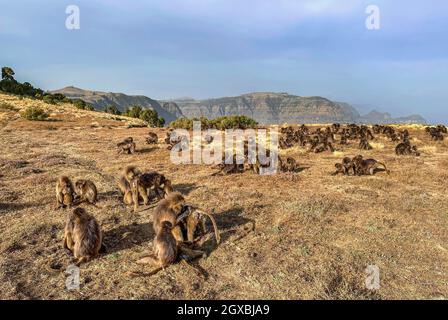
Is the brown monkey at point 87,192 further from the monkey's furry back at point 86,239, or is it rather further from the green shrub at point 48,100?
the green shrub at point 48,100

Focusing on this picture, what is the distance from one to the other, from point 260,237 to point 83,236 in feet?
13.0

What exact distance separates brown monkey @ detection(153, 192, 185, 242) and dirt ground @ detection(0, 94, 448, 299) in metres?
0.76

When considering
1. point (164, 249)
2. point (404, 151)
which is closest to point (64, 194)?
point (164, 249)

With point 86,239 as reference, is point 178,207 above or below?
above

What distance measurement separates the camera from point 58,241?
368 inches

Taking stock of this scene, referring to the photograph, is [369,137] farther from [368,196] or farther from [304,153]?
[368,196]

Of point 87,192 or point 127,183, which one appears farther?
point 127,183

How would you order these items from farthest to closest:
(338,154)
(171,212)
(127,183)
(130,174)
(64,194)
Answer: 1. (338,154)
2. (130,174)
3. (127,183)
4. (64,194)
5. (171,212)

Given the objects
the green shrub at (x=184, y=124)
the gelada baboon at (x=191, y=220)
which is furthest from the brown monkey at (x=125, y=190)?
the green shrub at (x=184, y=124)

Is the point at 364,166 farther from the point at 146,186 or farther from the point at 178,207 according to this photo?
the point at 178,207

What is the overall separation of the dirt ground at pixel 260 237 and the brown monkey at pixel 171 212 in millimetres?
756

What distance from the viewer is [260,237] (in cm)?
951

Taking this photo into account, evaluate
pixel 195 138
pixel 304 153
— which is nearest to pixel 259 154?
pixel 304 153

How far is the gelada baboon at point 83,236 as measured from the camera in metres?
8.13
